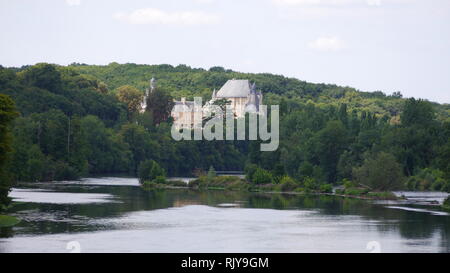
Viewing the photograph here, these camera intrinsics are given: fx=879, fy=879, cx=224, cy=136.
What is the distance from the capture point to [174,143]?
118 m

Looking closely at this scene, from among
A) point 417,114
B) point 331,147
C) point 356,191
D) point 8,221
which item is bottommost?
point 356,191

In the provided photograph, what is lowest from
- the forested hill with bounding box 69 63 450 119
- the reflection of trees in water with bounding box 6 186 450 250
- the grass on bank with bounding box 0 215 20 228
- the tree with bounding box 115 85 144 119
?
the reflection of trees in water with bounding box 6 186 450 250

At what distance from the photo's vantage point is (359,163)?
273 ft

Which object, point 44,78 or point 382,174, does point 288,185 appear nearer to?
point 382,174

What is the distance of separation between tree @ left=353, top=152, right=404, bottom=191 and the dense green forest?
10 cm

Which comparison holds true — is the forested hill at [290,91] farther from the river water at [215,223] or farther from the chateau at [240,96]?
the river water at [215,223]

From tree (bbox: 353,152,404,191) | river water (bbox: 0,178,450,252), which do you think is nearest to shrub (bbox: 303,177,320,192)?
tree (bbox: 353,152,404,191)

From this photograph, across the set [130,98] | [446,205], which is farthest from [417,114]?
[130,98]

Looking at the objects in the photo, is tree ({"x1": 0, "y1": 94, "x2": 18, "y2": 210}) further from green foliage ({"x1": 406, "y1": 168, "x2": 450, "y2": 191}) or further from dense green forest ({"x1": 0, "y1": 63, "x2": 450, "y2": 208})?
green foliage ({"x1": 406, "y1": 168, "x2": 450, "y2": 191})

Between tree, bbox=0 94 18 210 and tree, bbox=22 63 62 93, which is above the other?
tree, bbox=22 63 62 93

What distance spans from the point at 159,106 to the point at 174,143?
27737 mm

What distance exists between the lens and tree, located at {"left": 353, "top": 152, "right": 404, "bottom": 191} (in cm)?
7150

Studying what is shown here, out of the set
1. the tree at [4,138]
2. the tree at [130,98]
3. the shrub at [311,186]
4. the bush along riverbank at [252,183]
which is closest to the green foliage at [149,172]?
the bush along riverbank at [252,183]
